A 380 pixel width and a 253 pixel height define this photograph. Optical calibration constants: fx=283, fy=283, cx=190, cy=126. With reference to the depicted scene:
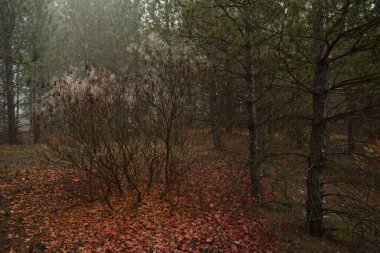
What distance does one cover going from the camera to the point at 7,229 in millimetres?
5871

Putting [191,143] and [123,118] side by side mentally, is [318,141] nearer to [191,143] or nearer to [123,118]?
[191,143]

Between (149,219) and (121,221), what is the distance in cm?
63

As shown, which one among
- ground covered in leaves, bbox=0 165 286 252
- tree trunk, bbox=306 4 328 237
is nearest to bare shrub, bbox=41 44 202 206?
ground covered in leaves, bbox=0 165 286 252

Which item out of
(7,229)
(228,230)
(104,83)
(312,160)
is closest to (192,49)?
(104,83)

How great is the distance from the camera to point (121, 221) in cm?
641

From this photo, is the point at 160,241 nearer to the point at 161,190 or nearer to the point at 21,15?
the point at 161,190

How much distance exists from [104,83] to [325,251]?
5.76 meters

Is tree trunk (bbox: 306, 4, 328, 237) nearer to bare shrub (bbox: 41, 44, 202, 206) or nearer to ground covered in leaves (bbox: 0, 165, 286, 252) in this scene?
ground covered in leaves (bbox: 0, 165, 286, 252)

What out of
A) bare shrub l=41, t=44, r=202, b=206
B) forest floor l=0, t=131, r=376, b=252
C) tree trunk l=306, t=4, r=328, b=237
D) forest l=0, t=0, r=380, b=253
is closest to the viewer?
tree trunk l=306, t=4, r=328, b=237

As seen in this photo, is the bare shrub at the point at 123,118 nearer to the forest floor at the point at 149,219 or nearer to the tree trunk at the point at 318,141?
the forest floor at the point at 149,219

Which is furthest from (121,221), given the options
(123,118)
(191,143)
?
(191,143)

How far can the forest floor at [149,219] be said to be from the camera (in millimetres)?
5352

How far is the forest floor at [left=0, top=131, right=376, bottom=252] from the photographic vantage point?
5352 mm

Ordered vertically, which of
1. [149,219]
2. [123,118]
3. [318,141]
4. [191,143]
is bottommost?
[149,219]
